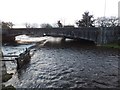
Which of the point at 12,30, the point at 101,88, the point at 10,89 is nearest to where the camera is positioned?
the point at 10,89

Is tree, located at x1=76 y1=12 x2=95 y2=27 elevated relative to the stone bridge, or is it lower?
elevated

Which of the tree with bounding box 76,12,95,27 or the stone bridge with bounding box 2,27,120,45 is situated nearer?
the stone bridge with bounding box 2,27,120,45

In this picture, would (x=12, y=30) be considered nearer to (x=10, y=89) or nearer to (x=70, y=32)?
(x=70, y=32)

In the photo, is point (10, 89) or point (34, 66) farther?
point (34, 66)

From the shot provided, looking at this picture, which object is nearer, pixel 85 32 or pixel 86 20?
pixel 85 32

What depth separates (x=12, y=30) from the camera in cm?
7350

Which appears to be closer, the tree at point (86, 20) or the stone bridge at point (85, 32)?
the stone bridge at point (85, 32)

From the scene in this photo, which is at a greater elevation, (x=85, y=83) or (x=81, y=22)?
(x=81, y=22)

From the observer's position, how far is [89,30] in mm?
66375

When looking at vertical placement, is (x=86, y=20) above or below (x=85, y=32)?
above

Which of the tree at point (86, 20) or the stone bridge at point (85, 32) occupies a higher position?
the tree at point (86, 20)

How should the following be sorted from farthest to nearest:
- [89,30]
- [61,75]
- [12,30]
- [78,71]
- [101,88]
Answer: [12,30], [89,30], [78,71], [61,75], [101,88]

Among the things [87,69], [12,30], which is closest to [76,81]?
[87,69]

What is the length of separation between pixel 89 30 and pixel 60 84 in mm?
46534
